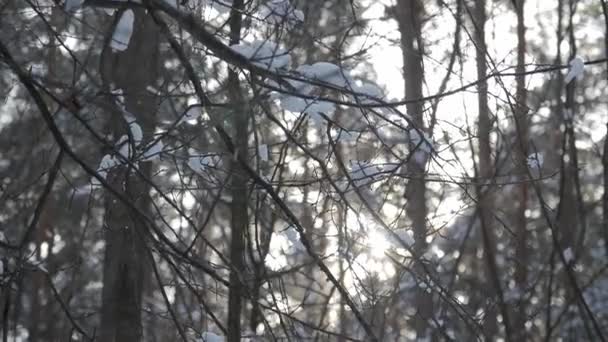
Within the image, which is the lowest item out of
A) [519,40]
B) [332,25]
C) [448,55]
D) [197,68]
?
[197,68]

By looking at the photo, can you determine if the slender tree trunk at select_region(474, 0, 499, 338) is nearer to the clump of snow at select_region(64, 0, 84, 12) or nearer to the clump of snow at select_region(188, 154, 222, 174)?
the clump of snow at select_region(188, 154, 222, 174)

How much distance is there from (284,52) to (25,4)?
1.25m

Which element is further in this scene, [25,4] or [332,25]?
[332,25]

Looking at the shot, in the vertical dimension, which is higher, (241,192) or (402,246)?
(241,192)

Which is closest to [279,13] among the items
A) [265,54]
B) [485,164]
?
[265,54]

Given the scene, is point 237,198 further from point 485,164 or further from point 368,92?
point 485,164

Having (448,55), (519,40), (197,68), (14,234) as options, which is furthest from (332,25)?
(14,234)

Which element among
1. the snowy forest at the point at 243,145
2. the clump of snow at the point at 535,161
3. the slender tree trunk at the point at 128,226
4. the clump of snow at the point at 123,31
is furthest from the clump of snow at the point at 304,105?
the slender tree trunk at the point at 128,226

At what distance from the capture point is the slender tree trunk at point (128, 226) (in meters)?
4.04

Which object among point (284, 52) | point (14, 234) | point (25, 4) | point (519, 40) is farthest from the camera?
point (14, 234)

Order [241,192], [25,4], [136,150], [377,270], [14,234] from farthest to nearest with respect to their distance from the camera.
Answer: [14,234] < [377,270] < [241,192] < [25,4] < [136,150]

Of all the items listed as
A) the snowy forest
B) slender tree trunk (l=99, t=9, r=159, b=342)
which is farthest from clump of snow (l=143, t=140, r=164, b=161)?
slender tree trunk (l=99, t=9, r=159, b=342)

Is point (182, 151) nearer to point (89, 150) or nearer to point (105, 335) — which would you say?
point (105, 335)

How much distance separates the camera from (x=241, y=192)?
3.83 metres
